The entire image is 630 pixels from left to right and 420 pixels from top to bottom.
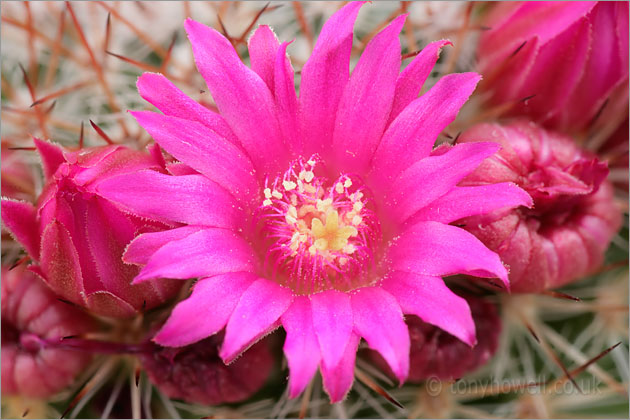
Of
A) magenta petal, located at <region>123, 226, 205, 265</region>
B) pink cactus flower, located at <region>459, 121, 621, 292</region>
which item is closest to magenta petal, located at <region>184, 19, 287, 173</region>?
magenta petal, located at <region>123, 226, 205, 265</region>

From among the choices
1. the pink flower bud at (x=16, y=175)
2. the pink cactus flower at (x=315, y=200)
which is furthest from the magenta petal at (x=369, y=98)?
the pink flower bud at (x=16, y=175)

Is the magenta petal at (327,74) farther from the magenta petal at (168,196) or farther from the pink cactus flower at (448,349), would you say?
the pink cactus flower at (448,349)

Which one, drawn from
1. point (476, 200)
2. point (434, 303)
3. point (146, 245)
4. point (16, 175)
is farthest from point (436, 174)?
point (16, 175)

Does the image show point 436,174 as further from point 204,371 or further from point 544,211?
point 204,371

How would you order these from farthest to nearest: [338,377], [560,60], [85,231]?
[560,60]
[85,231]
[338,377]

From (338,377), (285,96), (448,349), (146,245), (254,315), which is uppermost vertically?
(285,96)

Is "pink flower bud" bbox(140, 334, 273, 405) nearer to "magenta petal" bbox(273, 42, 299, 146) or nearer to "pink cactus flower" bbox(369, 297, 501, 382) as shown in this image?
"pink cactus flower" bbox(369, 297, 501, 382)

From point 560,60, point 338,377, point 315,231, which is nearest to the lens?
point 338,377
